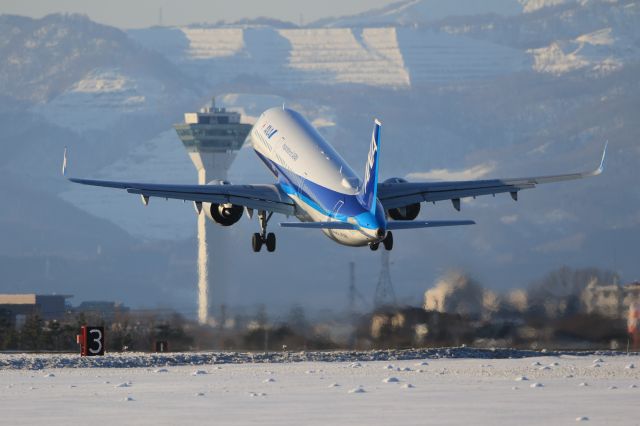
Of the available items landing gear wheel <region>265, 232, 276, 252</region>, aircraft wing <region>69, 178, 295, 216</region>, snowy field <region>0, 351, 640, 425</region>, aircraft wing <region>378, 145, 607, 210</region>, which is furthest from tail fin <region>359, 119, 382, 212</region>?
landing gear wheel <region>265, 232, 276, 252</region>

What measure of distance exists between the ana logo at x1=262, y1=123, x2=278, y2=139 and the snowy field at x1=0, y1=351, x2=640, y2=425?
20.5 metres

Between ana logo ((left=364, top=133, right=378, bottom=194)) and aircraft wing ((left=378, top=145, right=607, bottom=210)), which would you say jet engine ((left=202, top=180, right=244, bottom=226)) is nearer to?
aircraft wing ((left=378, top=145, right=607, bottom=210))

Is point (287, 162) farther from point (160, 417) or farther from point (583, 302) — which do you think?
point (160, 417)

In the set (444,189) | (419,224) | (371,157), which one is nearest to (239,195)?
(444,189)

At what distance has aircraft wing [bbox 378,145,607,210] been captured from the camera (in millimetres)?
97812

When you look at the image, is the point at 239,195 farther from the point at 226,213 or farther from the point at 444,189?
the point at 444,189

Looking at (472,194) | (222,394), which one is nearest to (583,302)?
(472,194)

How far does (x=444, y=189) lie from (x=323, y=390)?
3663cm

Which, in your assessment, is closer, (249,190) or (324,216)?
(324,216)

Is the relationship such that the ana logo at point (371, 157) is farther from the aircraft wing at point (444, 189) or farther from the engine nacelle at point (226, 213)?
the engine nacelle at point (226, 213)

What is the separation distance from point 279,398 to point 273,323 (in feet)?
118

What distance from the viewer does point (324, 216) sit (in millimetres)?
93812

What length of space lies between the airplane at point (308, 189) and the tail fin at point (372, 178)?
0.34m

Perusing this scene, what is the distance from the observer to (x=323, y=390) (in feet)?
214
